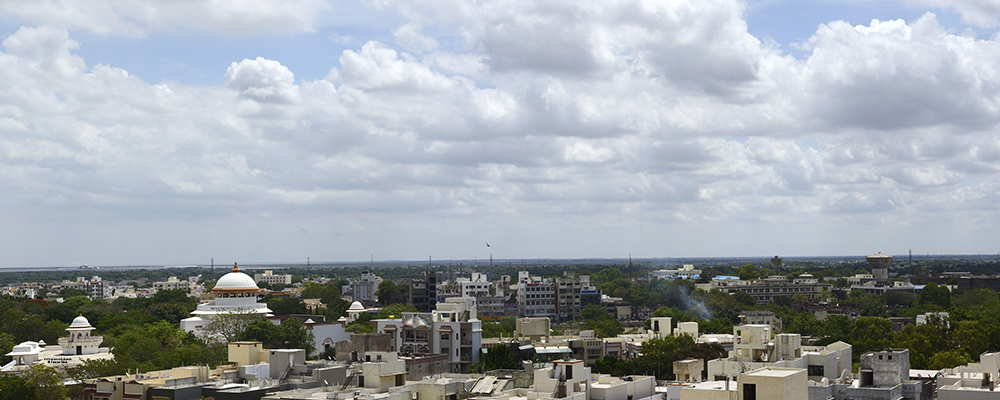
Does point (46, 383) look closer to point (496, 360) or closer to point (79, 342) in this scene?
point (496, 360)

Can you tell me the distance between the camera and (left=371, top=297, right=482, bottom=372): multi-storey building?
8082 centimetres

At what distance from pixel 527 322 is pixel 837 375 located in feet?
157

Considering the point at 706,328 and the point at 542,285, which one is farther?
the point at 542,285

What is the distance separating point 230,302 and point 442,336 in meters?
32.1


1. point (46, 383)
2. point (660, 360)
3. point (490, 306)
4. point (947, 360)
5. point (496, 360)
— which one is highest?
point (46, 383)

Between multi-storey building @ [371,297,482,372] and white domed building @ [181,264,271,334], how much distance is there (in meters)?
23.9

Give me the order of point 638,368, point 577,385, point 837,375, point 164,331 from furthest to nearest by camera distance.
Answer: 1. point 164,331
2. point 638,368
3. point 837,375
4. point 577,385

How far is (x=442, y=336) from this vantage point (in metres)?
80.9

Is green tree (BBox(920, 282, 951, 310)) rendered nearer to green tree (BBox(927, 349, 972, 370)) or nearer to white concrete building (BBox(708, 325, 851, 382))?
green tree (BBox(927, 349, 972, 370))

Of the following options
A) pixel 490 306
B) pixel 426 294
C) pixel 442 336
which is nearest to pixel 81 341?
pixel 442 336

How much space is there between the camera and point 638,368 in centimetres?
7788

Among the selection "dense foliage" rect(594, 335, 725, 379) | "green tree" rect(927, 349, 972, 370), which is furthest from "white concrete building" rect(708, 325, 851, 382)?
"dense foliage" rect(594, 335, 725, 379)

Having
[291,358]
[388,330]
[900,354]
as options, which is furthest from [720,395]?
[388,330]

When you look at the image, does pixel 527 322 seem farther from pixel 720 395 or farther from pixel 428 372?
pixel 720 395
